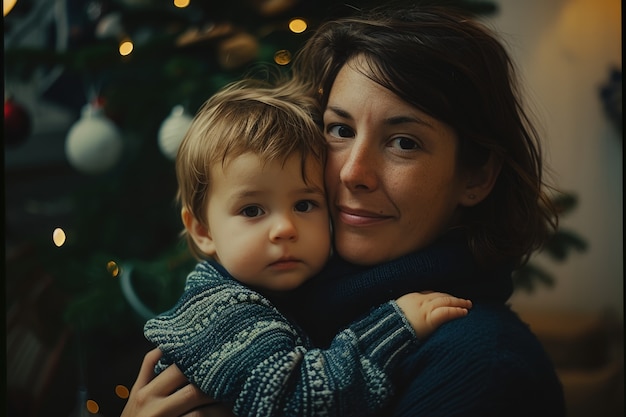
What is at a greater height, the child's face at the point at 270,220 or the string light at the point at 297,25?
the string light at the point at 297,25

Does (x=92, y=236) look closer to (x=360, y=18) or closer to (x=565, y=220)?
(x=360, y=18)

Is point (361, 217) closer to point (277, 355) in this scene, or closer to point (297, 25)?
point (277, 355)

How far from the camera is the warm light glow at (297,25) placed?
98 cm

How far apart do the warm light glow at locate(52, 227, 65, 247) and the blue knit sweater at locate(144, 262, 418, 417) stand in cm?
37

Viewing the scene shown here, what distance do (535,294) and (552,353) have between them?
0.11m

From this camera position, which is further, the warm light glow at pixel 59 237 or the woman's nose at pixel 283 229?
the warm light glow at pixel 59 237

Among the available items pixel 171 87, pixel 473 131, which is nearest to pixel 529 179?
pixel 473 131

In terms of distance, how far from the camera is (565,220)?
3.60 ft

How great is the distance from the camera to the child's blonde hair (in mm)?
838

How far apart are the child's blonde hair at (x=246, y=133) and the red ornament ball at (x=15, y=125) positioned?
439mm

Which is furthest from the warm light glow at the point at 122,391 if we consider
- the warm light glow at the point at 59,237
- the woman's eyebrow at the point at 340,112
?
the woman's eyebrow at the point at 340,112

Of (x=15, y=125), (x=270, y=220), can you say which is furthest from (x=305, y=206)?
(x=15, y=125)

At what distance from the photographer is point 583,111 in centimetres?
105

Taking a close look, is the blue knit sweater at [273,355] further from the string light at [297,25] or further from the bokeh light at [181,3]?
Result: the bokeh light at [181,3]
